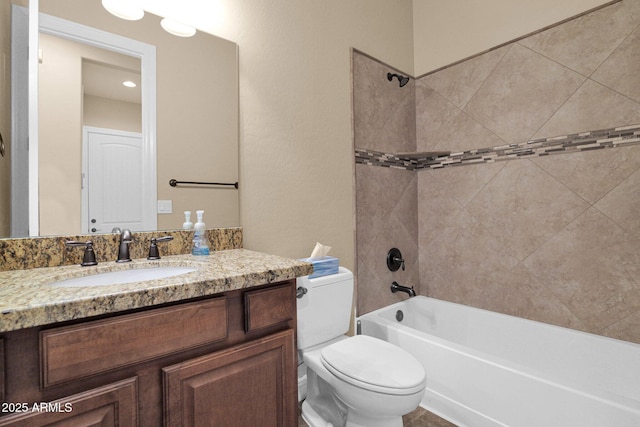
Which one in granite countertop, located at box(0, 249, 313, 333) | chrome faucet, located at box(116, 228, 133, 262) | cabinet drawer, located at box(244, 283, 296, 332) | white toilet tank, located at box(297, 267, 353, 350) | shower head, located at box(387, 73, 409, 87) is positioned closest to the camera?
granite countertop, located at box(0, 249, 313, 333)

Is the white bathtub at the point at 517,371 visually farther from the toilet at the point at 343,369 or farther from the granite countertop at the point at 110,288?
the granite countertop at the point at 110,288

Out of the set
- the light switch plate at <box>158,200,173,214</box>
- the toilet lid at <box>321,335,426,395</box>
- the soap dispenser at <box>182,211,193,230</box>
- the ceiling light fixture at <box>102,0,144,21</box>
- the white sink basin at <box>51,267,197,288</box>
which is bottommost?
the toilet lid at <box>321,335,426,395</box>

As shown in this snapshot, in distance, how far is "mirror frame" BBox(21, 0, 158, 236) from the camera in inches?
43.1

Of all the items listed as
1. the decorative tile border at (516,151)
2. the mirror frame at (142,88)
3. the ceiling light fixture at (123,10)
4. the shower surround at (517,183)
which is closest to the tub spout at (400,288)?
the shower surround at (517,183)

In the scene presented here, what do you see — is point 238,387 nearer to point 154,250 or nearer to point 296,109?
point 154,250

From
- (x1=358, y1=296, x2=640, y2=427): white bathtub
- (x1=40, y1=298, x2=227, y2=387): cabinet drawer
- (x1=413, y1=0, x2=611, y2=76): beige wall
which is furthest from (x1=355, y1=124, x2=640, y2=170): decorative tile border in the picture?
(x1=40, y1=298, x2=227, y2=387): cabinet drawer

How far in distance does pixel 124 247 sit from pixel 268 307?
652 mm

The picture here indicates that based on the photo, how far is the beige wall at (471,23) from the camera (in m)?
1.89

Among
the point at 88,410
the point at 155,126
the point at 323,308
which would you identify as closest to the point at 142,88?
the point at 155,126

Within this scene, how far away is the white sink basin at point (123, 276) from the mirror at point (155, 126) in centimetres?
26

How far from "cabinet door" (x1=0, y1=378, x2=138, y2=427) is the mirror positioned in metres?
0.72

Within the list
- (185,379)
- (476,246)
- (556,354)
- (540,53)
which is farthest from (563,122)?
(185,379)

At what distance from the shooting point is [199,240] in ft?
4.47

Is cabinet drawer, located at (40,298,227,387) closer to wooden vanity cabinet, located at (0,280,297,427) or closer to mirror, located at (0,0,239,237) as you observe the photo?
wooden vanity cabinet, located at (0,280,297,427)
